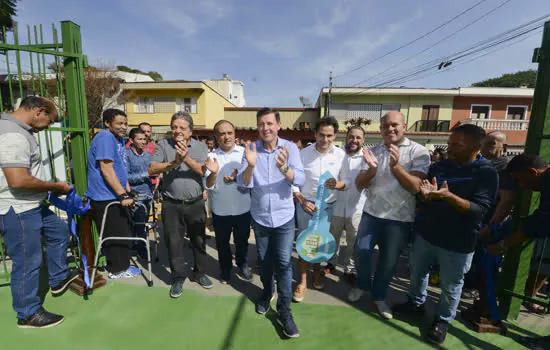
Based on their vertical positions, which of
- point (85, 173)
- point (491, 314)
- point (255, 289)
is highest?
point (85, 173)

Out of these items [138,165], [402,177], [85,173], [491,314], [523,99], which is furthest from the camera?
[523,99]

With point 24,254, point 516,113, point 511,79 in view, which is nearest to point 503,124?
point 516,113

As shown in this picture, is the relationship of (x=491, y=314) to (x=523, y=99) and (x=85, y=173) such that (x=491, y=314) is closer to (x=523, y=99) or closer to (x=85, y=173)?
(x=85, y=173)

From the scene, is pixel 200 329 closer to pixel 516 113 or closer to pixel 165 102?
pixel 165 102

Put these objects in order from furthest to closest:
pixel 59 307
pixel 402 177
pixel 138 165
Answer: pixel 138 165
pixel 59 307
pixel 402 177

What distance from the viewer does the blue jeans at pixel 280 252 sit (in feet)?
7.86

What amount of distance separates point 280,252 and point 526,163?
228cm

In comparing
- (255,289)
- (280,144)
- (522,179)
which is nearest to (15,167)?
(280,144)

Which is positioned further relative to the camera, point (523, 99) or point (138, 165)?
point (523, 99)

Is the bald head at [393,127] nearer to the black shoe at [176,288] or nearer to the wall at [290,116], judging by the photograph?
the black shoe at [176,288]

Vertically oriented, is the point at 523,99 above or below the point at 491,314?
above

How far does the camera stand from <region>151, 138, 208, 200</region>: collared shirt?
282 centimetres

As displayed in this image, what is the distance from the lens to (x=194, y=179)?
298cm

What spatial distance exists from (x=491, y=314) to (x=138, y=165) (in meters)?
4.85
